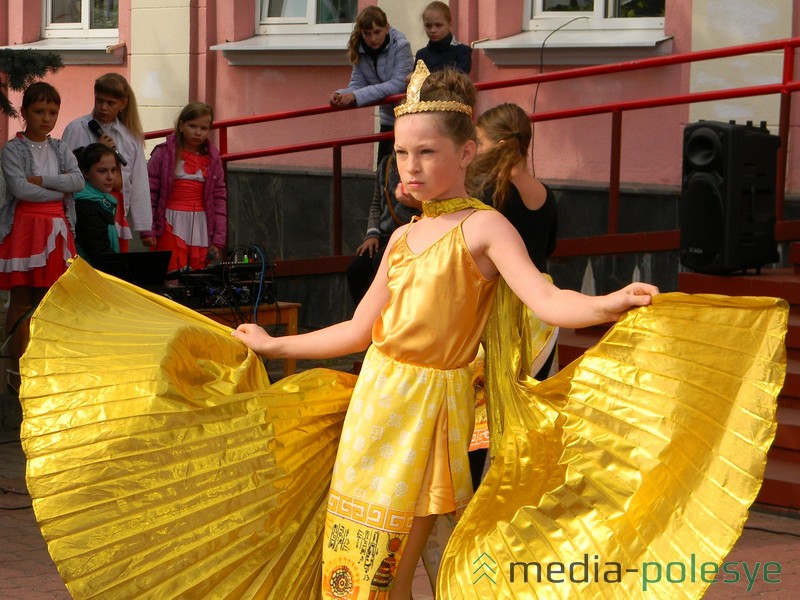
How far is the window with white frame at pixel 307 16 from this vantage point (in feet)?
40.9

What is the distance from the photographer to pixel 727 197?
6.98 metres

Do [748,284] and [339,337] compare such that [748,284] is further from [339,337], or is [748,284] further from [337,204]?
[339,337]

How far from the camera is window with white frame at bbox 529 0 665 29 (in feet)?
33.4

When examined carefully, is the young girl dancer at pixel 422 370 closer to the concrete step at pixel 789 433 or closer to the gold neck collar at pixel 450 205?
the gold neck collar at pixel 450 205

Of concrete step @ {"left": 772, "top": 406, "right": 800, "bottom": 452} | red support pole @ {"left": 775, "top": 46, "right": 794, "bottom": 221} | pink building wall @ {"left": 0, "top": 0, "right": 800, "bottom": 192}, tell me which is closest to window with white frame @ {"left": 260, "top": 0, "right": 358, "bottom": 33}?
pink building wall @ {"left": 0, "top": 0, "right": 800, "bottom": 192}

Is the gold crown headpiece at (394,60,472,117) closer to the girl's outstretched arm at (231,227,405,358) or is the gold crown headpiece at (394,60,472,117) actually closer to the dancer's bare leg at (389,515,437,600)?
the girl's outstretched arm at (231,227,405,358)

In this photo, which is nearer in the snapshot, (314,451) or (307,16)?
(314,451)

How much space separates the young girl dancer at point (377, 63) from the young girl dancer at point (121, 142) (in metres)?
1.59

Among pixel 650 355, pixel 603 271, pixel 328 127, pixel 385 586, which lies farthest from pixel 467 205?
pixel 328 127

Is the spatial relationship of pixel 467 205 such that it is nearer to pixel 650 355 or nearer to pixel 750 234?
pixel 650 355

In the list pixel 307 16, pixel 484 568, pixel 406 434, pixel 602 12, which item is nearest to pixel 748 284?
pixel 602 12

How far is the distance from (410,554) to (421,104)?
1241 mm

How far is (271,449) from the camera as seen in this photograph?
3.75 m

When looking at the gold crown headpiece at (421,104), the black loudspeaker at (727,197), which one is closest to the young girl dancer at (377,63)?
the black loudspeaker at (727,197)
